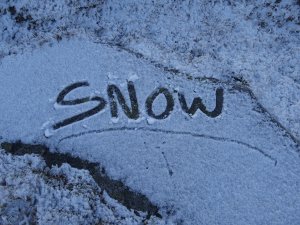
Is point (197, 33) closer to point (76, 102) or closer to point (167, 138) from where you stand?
point (167, 138)

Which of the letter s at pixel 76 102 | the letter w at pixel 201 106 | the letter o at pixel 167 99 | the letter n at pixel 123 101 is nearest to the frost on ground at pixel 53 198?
the letter s at pixel 76 102

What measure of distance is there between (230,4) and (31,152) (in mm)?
2303

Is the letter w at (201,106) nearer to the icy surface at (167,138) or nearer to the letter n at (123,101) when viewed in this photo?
the icy surface at (167,138)

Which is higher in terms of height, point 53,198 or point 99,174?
point 99,174

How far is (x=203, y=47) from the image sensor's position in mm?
3855

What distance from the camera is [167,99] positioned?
3.67m

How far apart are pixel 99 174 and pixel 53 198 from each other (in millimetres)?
423

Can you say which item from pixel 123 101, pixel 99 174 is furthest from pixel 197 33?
pixel 99 174

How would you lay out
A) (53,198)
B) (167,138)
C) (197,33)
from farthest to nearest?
(197,33) < (167,138) < (53,198)

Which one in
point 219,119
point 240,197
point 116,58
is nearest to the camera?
point 240,197

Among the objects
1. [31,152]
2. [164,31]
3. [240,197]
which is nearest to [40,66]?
[31,152]

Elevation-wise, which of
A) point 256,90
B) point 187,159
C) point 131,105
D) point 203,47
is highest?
point 203,47

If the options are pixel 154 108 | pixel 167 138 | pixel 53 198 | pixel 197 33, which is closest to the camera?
pixel 53 198

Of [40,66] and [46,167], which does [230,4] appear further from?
[46,167]
